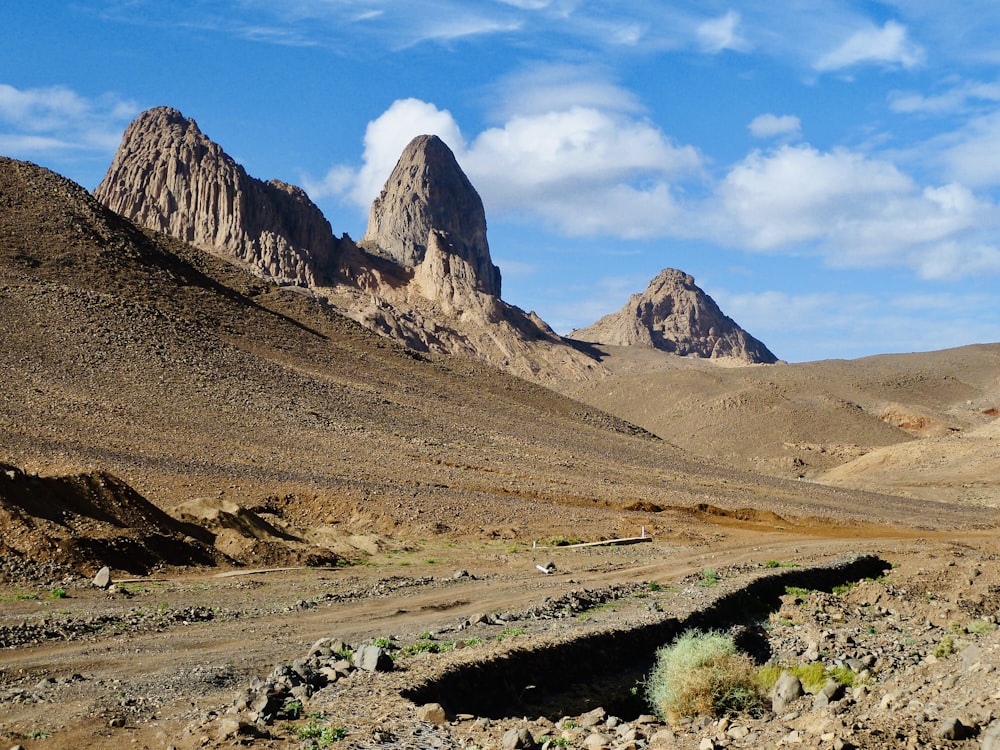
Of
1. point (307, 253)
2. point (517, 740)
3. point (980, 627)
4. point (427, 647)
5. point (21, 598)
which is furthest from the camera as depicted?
point (307, 253)

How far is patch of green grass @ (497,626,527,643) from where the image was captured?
15.9m

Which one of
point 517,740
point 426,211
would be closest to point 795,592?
point 517,740

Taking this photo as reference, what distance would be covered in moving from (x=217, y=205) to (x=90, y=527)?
371 ft

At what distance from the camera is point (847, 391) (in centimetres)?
10988

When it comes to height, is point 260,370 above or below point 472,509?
above

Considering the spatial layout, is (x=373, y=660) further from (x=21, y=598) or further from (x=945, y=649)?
(x=945, y=649)

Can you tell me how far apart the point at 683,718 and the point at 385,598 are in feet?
27.4

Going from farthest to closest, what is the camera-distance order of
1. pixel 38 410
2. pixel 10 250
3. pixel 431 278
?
pixel 431 278
pixel 10 250
pixel 38 410

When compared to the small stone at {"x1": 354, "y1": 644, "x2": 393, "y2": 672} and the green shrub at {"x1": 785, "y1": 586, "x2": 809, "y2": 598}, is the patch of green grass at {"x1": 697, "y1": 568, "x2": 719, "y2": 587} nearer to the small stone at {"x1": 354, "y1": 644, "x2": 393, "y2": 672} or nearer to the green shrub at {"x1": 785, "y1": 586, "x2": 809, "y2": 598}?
the green shrub at {"x1": 785, "y1": 586, "x2": 809, "y2": 598}

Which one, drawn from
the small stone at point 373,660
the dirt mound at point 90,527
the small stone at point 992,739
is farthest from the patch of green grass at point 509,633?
the dirt mound at point 90,527

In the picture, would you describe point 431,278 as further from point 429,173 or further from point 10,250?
point 10,250

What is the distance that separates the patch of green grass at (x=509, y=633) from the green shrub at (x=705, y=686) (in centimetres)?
296

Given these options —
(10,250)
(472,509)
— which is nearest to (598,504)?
(472,509)

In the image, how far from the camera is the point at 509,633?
53.5 feet
